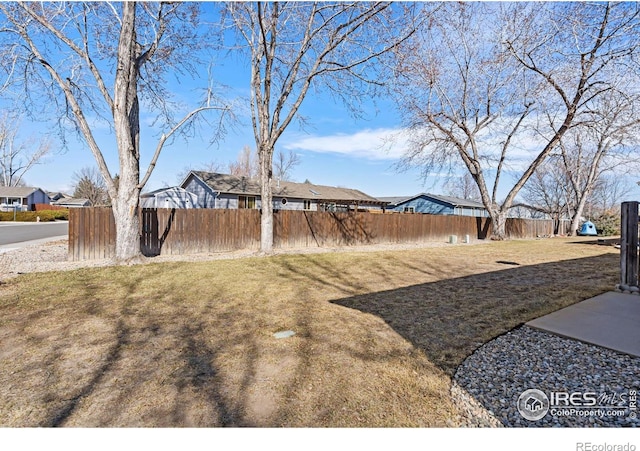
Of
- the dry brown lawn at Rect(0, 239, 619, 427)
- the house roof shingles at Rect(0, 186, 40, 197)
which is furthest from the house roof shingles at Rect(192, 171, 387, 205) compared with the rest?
the house roof shingles at Rect(0, 186, 40, 197)

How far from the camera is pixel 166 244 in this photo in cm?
966

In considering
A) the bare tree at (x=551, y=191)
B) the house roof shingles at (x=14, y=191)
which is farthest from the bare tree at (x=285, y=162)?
the house roof shingles at (x=14, y=191)

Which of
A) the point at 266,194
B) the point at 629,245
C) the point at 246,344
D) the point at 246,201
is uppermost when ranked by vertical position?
the point at 246,201

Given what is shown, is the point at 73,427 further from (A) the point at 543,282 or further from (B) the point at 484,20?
(B) the point at 484,20

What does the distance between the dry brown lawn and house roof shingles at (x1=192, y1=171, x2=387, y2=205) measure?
1409 cm

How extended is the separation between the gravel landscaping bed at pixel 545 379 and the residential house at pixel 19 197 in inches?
2034

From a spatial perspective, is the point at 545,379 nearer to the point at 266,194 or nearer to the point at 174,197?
the point at 266,194

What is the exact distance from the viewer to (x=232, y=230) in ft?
36.4

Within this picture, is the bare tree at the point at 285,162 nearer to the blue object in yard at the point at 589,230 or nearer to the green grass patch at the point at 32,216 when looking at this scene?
the green grass patch at the point at 32,216

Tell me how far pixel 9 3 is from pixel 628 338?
12489mm

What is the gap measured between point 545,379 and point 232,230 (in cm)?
995

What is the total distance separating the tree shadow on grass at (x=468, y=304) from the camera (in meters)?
3.31

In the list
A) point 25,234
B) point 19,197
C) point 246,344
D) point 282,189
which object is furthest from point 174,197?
point 19,197

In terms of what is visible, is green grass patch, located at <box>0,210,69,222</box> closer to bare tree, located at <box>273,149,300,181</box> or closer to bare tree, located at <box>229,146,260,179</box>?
bare tree, located at <box>229,146,260,179</box>
